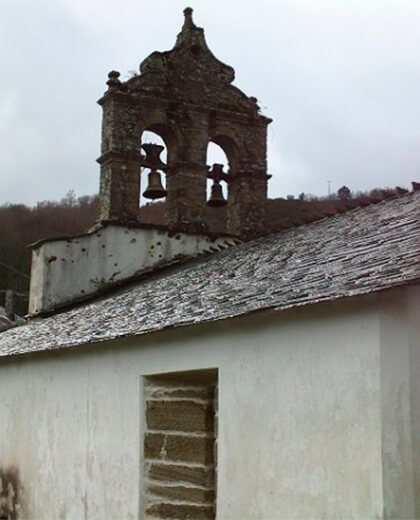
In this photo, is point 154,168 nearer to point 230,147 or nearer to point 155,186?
point 155,186

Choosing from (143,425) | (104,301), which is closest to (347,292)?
(143,425)

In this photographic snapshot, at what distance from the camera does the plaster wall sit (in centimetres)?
432

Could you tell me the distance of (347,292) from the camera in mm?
4258

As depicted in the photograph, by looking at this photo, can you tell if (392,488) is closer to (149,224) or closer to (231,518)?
(231,518)

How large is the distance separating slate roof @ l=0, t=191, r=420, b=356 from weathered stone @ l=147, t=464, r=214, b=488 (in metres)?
1.16

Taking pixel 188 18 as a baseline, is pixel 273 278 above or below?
below

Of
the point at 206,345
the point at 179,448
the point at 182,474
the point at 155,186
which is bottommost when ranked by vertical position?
the point at 182,474

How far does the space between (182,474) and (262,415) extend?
1.65 metres

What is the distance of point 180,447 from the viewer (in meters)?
6.46

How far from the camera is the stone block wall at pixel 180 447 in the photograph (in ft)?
20.6

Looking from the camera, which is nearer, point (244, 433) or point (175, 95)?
point (244, 433)

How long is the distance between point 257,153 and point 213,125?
0.75 meters

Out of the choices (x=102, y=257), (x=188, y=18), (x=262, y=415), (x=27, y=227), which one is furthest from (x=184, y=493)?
(x=27, y=227)

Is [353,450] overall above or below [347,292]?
below
